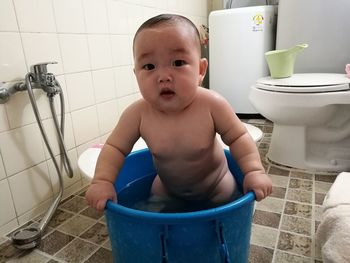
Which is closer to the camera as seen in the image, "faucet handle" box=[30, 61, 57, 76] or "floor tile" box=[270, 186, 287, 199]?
"faucet handle" box=[30, 61, 57, 76]

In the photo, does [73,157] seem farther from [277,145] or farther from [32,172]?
[277,145]

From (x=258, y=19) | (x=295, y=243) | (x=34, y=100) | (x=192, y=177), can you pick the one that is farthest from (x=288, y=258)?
(x=258, y=19)

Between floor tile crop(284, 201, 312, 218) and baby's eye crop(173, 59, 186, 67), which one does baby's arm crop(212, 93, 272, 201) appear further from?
floor tile crop(284, 201, 312, 218)

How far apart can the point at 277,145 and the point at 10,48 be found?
1046 mm

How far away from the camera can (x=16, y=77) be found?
0.80 meters

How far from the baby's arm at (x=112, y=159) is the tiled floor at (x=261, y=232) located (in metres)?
0.30

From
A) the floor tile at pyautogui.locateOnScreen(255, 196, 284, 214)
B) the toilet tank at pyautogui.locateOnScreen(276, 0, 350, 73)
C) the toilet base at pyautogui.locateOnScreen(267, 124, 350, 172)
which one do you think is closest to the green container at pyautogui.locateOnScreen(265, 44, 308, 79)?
the toilet base at pyautogui.locateOnScreen(267, 124, 350, 172)

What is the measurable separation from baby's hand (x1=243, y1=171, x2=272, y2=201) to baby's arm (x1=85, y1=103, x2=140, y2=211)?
0.24 metres

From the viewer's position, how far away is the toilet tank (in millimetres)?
1449

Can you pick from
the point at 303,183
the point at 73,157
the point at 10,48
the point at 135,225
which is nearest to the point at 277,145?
the point at 303,183

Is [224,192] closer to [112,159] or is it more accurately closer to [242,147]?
[242,147]

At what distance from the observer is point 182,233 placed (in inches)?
16.8

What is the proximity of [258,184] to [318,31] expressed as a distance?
4.42 ft

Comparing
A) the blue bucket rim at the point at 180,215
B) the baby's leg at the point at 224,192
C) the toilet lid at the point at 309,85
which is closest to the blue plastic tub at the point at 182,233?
the blue bucket rim at the point at 180,215
